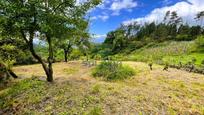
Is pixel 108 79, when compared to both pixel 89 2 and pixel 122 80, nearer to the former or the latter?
pixel 122 80

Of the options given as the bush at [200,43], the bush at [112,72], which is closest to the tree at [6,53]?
the bush at [112,72]

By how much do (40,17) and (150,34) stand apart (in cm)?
11668

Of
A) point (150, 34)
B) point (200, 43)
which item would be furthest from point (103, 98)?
point (150, 34)

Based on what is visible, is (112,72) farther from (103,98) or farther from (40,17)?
(40,17)

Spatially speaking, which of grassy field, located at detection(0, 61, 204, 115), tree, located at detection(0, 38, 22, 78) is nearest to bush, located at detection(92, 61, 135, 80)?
grassy field, located at detection(0, 61, 204, 115)

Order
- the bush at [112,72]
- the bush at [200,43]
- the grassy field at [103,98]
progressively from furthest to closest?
1. the bush at [200,43]
2. the bush at [112,72]
3. the grassy field at [103,98]

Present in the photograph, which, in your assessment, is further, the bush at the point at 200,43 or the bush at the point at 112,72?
the bush at the point at 200,43

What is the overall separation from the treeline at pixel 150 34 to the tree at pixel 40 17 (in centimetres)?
8732

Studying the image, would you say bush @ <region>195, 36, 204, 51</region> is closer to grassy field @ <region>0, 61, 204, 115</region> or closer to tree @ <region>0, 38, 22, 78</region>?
grassy field @ <region>0, 61, 204, 115</region>

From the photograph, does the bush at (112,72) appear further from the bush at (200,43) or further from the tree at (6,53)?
the bush at (200,43)

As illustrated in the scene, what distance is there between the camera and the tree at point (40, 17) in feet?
53.6

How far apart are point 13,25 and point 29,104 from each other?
A: 5199mm

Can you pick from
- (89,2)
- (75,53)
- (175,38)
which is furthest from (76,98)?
(175,38)

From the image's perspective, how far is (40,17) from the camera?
1734 centimetres
